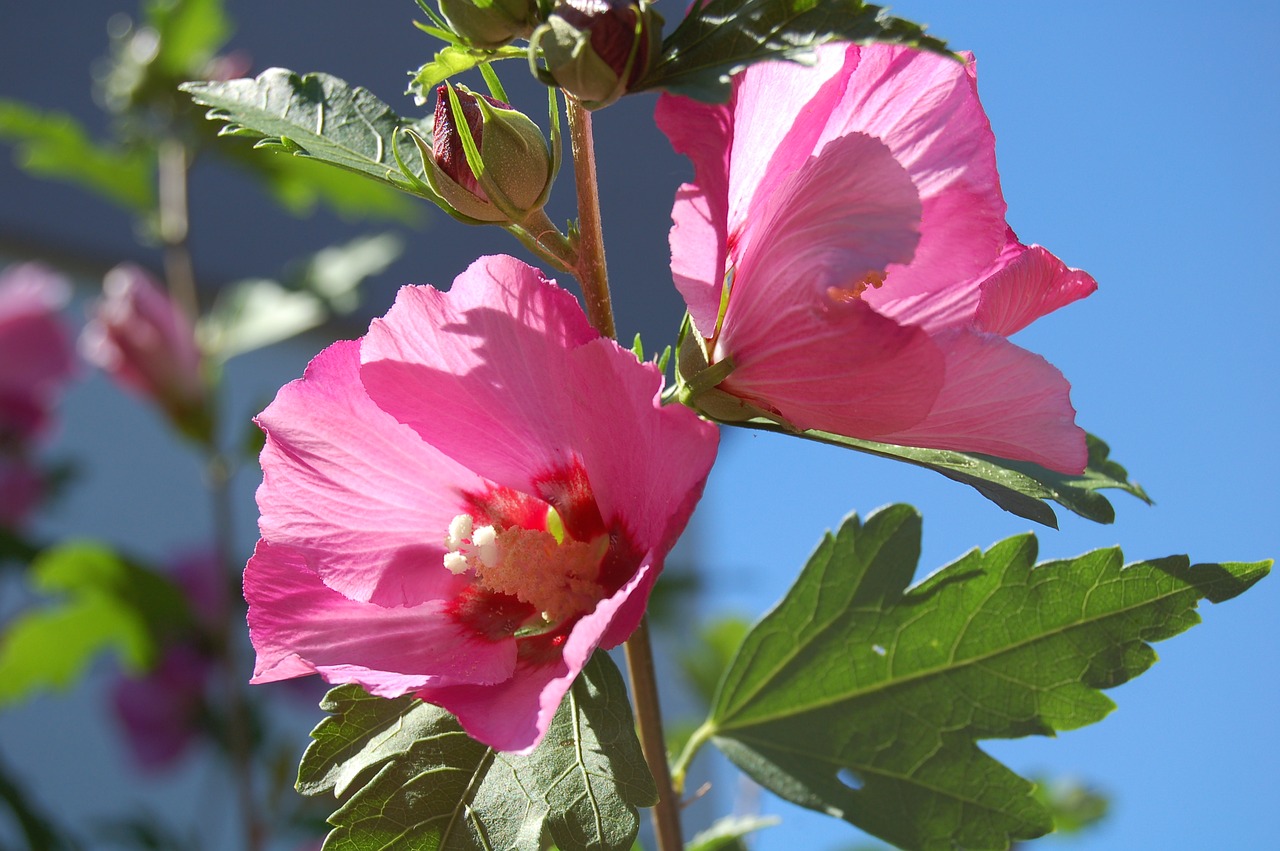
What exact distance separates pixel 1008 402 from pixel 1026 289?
48 millimetres

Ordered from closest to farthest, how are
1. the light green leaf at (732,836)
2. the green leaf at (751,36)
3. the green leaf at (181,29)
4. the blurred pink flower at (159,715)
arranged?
1. the green leaf at (751,36)
2. the light green leaf at (732,836)
3. the green leaf at (181,29)
4. the blurred pink flower at (159,715)

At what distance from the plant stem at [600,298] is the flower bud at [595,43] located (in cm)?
5

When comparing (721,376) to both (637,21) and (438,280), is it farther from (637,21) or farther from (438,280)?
(438,280)

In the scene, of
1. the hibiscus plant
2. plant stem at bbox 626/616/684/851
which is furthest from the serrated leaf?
plant stem at bbox 626/616/684/851

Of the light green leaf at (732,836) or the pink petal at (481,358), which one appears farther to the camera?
the light green leaf at (732,836)

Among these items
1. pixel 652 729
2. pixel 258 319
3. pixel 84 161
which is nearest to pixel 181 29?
pixel 84 161

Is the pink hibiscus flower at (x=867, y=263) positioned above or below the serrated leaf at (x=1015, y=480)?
above

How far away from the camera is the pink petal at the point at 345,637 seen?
43 cm

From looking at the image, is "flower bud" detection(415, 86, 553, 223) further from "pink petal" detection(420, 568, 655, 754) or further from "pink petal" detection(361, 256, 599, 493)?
"pink petal" detection(420, 568, 655, 754)

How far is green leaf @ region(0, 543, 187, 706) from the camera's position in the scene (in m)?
1.55

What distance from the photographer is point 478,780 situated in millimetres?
431

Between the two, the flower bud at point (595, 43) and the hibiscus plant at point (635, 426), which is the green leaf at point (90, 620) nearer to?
the hibiscus plant at point (635, 426)

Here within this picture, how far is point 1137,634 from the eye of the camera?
0.49 metres

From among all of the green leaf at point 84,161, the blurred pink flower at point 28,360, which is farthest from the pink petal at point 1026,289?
the blurred pink flower at point 28,360
